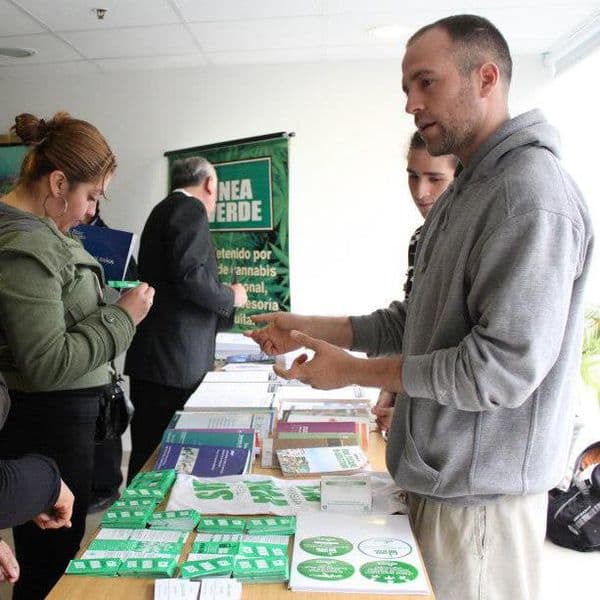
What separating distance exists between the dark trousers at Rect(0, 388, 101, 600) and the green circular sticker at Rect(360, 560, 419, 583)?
92 centimetres

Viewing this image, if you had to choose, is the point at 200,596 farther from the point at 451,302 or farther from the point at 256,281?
the point at 256,281

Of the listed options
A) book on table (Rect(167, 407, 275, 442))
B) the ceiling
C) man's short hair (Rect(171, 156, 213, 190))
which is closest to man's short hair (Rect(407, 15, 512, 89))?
book on table (Rect(167, 407, 275, 442))

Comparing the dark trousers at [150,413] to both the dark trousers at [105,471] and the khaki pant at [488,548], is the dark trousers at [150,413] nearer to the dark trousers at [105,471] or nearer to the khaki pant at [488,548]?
the dark trousers at [105,471]

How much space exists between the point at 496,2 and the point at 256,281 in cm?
209

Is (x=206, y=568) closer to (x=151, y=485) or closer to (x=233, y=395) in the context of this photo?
(x=151, y=485)

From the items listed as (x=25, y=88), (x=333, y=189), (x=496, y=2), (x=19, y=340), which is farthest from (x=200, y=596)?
(x=25, y=88)

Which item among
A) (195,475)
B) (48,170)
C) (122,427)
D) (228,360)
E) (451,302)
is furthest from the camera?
(228,360)

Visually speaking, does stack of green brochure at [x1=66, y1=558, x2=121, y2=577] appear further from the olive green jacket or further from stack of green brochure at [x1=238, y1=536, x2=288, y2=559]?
the olive green jacket

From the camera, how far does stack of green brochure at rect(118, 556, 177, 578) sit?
3.55ft

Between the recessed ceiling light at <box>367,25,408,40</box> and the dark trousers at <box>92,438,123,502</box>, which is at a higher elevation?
the recessed ceiling light at <box>367,25,408,40</box>

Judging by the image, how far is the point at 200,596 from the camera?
1.01 m

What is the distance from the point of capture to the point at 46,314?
153 cm

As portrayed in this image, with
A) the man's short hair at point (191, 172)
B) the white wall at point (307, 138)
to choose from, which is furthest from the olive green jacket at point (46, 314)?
the white wall at point (307, 138)

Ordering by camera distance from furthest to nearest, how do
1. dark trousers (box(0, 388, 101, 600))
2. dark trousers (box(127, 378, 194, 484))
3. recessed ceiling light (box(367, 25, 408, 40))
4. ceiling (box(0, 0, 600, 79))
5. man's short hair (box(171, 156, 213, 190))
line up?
recessed ceiling light (box(367, 25, 408, 40)) → ceiling (box(0, 0, 600, 79)) → man's short hair (box(171, 156, 213, 190)) → dark trousers (box(127, 378, 194, 484)) → dark trousers (box(0, 388, 101, 600))
